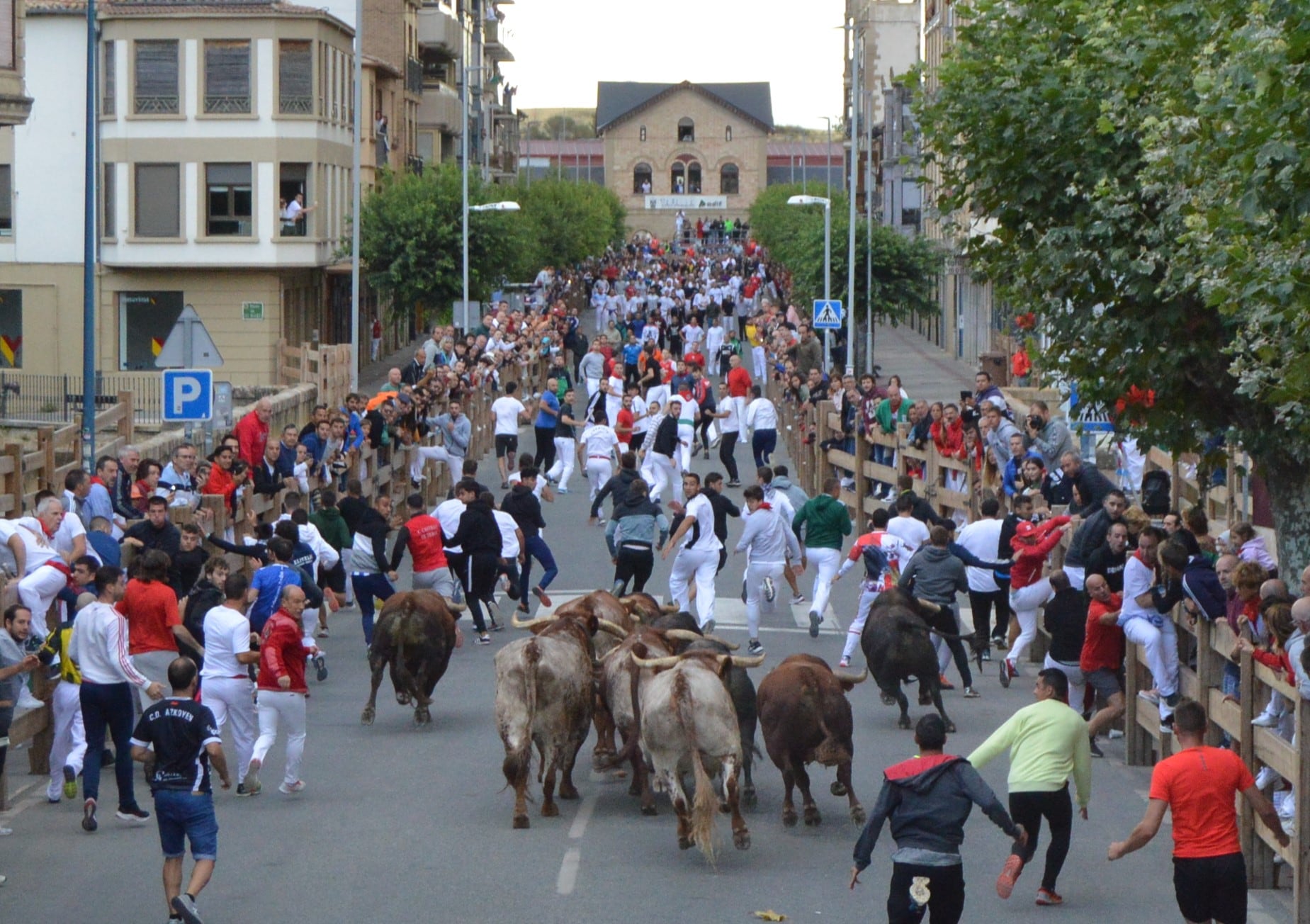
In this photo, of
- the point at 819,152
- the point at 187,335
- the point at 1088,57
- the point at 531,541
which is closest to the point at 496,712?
the point at 1088,57

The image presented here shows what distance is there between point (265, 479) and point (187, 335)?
2.87 m

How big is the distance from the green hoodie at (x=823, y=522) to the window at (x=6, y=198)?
124 ft

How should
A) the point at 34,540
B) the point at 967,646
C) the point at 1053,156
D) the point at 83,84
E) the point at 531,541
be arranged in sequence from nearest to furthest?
the point at 34,540, the point at 1053,156, the point at 967,646, the point at 531,541, the point at 83,84

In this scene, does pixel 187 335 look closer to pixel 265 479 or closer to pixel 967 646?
pixel 265 479

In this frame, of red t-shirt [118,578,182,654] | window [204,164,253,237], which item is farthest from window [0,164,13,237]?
red t-shirt [118,578,182,654]

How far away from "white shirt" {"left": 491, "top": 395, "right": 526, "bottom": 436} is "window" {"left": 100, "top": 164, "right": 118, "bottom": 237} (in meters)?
23.5

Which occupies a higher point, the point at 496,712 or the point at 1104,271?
the point at 1104,271

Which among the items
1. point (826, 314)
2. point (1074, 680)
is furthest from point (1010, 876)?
point (826, 314)

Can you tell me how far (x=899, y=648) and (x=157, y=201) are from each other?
40.7 metres

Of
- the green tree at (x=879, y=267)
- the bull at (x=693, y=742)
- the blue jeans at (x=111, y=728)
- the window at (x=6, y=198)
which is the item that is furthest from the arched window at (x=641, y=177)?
the bull at (x=693, y=742)

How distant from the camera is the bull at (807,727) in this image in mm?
12547

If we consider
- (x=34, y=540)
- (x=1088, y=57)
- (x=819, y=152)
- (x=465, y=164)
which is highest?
(x=819, y=152)

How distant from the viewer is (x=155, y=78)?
5188cm

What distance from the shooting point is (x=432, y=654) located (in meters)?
16.0
